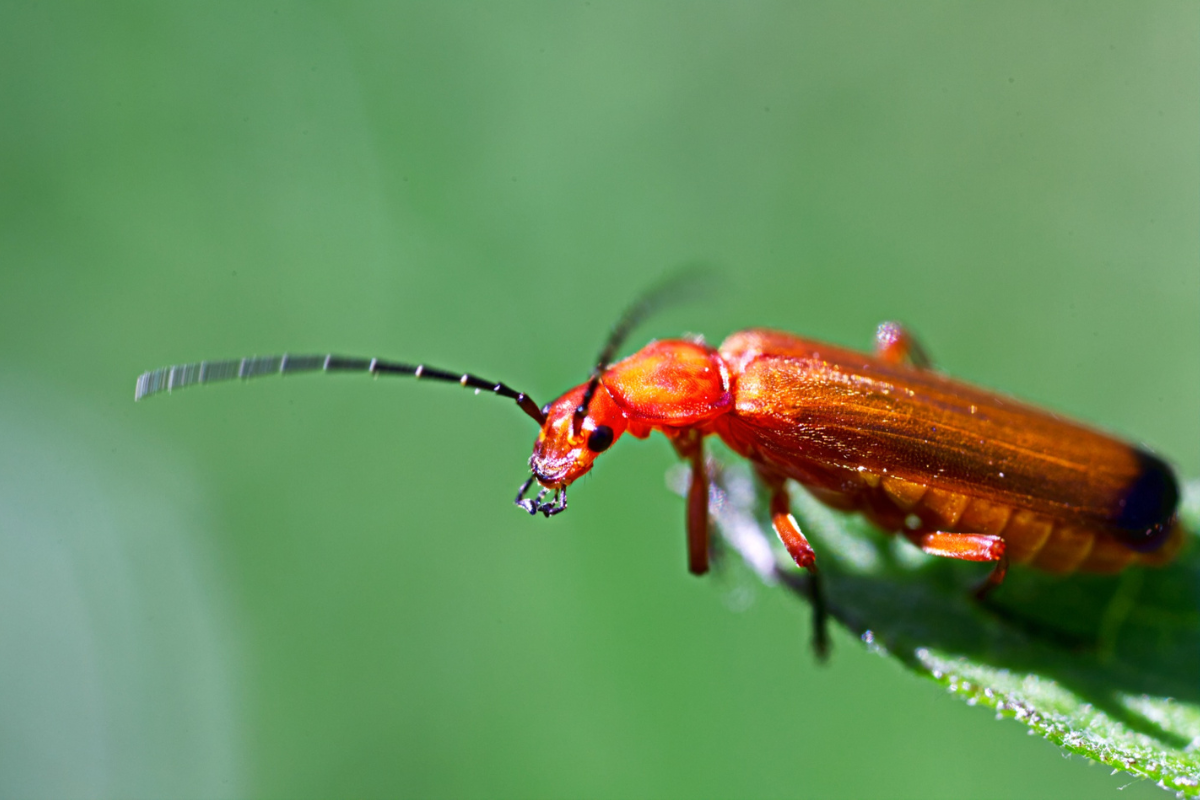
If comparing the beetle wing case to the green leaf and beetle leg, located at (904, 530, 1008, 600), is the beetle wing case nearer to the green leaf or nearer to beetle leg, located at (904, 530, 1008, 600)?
beetle leg, located at (904, 530, 1008, 600)

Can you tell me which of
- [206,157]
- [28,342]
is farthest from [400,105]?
[28,342]

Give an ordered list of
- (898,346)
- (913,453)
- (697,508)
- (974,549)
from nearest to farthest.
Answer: (974,549)
(913,453)
(697,508)
(898,346)

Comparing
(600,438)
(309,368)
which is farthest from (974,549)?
(309,368)

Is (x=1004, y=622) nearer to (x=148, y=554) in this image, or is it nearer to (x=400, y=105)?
(x=148, y=554)

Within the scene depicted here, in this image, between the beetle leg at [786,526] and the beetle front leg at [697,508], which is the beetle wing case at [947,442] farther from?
the beetle front leg at [697,508]

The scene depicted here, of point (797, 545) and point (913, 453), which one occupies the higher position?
point (913, 453)

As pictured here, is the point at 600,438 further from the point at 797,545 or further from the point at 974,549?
the point at 974,549
